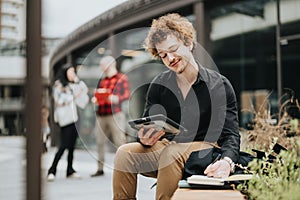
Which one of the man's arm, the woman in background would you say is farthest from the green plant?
the woman in background

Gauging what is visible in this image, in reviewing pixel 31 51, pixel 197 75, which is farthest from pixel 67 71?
pixel 31 51

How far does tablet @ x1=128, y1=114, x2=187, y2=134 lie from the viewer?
90.7 inches

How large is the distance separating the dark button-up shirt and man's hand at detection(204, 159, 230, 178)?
175mm

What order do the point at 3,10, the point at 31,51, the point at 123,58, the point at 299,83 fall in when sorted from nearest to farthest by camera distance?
1. the point at 31,51
2. the point at 3,10
3. the point at 299,83
4. the point at 123,58

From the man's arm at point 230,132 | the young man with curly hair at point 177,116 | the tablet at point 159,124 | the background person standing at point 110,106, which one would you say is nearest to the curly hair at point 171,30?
the young man with curly hair at point 177,116

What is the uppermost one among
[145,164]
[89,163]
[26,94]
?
[26,94]

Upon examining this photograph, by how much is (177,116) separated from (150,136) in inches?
8.7

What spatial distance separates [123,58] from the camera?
26.5ft

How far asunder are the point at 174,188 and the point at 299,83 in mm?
5425

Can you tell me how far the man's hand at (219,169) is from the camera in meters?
2.13

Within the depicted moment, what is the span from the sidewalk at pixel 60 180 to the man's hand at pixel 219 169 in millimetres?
424

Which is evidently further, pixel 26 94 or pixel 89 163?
pixel 89 163

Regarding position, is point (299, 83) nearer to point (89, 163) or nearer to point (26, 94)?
point (89, 163)

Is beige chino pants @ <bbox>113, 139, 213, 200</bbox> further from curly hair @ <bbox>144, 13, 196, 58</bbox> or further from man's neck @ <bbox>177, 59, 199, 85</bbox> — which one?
curly hair @ <bbox>144, 13, 196, 58</bbox>
